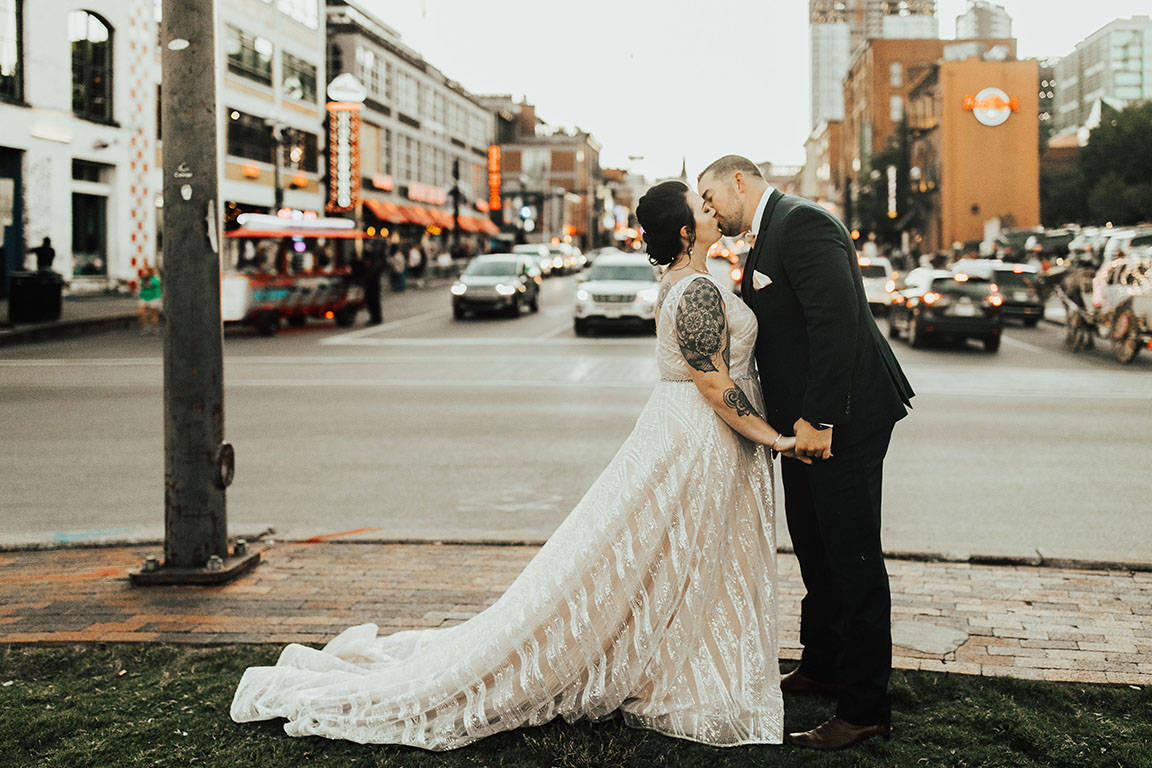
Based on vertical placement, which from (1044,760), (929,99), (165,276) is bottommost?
(1044,760)

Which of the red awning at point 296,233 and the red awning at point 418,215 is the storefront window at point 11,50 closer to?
the red awning at point 296,233

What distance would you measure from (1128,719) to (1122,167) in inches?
2788

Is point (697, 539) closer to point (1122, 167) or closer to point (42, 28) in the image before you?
point (42, 28)

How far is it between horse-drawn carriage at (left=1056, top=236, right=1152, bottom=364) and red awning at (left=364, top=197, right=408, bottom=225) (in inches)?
1595

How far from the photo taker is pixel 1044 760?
3459 mm

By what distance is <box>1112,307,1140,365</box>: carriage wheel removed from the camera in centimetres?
1753

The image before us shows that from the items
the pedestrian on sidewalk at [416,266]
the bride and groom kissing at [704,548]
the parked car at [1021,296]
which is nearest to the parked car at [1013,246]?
the parked car at [1021,296]

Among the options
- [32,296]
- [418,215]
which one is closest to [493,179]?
[418,215]

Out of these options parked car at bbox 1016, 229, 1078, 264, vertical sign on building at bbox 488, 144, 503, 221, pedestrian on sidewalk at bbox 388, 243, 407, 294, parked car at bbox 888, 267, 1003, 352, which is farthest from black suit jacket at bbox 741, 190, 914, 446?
vertical sign on building at bbox 488, 144, 503, 221

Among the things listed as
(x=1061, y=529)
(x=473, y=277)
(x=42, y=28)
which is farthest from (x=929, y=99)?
(x=1061, y=529)

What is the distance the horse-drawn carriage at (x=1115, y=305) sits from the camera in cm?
1734

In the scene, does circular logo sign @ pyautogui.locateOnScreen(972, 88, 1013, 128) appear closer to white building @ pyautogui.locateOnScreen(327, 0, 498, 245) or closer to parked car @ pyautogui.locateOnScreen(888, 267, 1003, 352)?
white building @ pyautogui.locateOnScreen(327, 0, 498, 245)

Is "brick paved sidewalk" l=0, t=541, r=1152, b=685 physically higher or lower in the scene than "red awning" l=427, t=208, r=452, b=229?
lower

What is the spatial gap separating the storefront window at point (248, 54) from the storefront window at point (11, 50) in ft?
39.6
